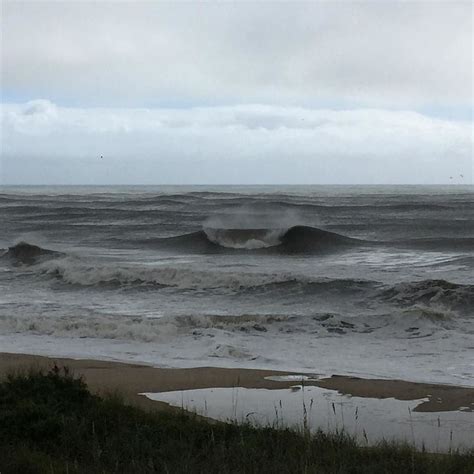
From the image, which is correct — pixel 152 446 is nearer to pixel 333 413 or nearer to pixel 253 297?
pixel 333 413

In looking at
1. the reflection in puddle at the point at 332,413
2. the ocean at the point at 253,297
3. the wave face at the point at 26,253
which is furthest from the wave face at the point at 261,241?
the reflection in puddle at the point at 332,413

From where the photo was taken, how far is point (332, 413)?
21.9 feet

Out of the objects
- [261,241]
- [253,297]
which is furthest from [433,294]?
[261,241]

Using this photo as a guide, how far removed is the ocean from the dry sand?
1.47 ft

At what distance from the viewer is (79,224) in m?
34.5

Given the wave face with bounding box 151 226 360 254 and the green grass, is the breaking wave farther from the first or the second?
the wave face with bounding box 151 226 360 254

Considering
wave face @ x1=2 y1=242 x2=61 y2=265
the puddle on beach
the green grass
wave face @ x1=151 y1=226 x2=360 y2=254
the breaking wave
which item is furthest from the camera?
wave face @ x1=151 y1=226 x2=360 y2=254

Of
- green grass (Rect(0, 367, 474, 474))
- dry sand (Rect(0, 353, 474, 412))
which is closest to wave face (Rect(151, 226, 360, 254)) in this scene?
dry sand (Rect(0, 353, 474, 412))

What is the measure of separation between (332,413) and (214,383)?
166cm

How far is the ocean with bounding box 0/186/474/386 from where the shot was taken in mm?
9742

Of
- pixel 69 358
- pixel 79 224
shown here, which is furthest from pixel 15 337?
pixel 79 224

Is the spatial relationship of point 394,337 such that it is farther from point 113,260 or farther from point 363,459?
point 113,260

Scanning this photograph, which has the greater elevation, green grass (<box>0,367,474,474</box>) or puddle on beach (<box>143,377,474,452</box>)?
green grass (<box>0,367,474,474</box>)

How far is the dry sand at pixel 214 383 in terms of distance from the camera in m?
7.11
